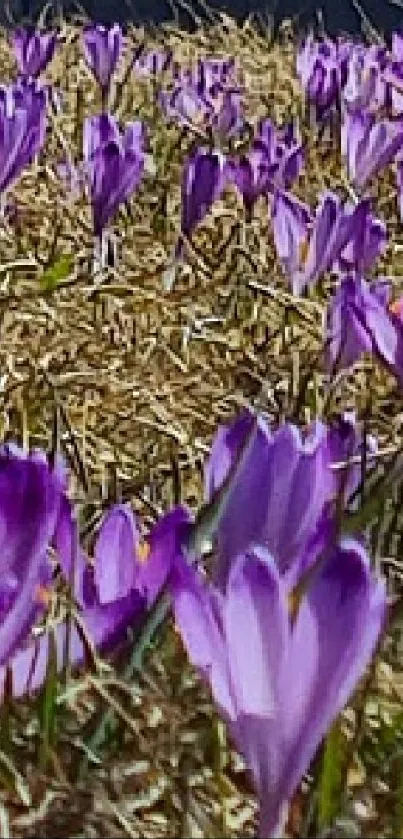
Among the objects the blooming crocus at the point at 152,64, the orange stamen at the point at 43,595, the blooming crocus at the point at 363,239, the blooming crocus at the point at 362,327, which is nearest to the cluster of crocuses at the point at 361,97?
the blooming crocus at the point at 152,64

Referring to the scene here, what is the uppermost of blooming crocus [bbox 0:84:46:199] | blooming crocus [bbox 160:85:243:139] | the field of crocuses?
blooming crocus [bbox 0:84:46:199]

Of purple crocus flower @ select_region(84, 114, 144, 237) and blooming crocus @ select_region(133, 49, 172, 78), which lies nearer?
purple crocus flower @ select_region(84, 114, 144, 237)

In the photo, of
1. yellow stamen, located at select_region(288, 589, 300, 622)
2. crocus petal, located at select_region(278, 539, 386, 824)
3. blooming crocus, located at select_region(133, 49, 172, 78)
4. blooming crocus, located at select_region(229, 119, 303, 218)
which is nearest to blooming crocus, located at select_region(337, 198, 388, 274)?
blooming crocus, located at select_region(229, 119, 303, 218)

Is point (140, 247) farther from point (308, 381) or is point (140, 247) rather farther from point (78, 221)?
point (308, 381)

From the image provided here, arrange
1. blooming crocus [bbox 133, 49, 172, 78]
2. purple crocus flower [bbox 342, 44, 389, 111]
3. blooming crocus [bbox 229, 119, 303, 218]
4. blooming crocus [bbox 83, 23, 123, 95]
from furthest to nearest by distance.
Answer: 1. blooming crocus [bbox 133, 49, 172, 78]
2. blooming crocus [bbox 83, 23, 123, 95]
3. purple crocus flower [bbox 342, 44, 389, 111]
4. blooming crocus [bbox 229, 119, 303, 218]

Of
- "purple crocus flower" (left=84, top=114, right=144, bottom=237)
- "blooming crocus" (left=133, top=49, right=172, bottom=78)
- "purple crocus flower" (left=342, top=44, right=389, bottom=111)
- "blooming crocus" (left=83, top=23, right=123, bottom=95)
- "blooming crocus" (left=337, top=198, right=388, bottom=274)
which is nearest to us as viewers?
"blooming crocus" (left=337, top=198, right=388, bottom=274)

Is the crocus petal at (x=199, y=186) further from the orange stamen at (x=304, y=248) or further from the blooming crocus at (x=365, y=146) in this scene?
the blooming crocus at (x=365, y=146)

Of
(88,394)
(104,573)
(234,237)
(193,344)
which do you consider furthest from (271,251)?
(104,573)

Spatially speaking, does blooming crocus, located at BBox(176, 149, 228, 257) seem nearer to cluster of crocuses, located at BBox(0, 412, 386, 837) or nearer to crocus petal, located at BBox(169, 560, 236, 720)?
cluster of crocuses, located at BBox(0, 412, 386, 837)

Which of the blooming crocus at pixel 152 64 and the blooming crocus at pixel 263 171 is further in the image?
the blooming crocus at pixel 152 64
